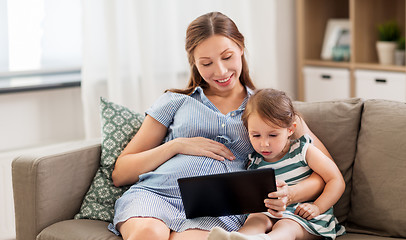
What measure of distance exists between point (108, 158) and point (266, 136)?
600 millimetres

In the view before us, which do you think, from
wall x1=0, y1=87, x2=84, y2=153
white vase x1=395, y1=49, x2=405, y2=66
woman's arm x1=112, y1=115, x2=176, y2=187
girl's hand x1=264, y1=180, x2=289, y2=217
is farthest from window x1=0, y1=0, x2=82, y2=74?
white vase x1=395, y1=49, x2=405, y2=66

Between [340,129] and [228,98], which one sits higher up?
[228,98]

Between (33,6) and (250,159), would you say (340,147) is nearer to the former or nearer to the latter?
(250,159)

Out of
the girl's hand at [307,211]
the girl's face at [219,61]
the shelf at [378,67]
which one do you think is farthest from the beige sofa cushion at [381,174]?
the shelf at [378,67]

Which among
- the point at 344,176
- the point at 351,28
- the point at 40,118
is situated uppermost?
the point at 351,28

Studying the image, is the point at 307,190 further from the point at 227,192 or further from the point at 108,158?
the point at 108,158

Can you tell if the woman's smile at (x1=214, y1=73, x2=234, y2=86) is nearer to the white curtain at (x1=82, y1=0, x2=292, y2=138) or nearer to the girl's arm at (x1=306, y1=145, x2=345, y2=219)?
the girl's arm at (x1=306, y1=145, x2=345, y2=219)

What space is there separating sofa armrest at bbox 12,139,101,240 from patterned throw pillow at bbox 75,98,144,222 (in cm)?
5

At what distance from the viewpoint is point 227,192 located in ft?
5.42

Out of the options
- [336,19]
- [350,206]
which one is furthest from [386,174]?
[336,19]

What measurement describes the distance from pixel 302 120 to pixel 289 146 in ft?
0.44

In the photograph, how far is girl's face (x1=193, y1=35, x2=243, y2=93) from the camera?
6.35ft

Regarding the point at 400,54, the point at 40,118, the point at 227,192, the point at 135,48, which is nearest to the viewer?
the point at 227,192

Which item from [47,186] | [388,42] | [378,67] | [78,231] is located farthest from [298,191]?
[388,42]
